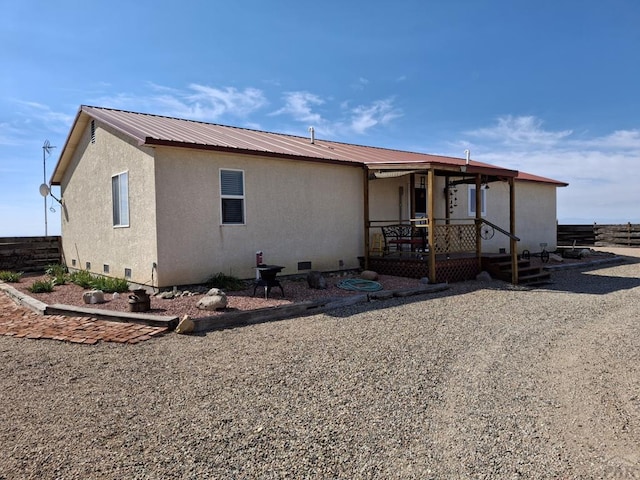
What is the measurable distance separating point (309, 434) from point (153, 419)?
48.4 inches

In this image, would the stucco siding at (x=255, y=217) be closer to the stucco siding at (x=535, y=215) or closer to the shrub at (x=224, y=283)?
the shrub at (x=224, y=283)

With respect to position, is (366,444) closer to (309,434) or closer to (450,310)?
(309,434)

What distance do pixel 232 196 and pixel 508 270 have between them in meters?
6.97

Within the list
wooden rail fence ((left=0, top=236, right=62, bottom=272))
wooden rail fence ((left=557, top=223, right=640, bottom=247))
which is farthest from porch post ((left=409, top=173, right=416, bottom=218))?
wooden rail fence ((left=557, top=223, right=640, bottom=247))

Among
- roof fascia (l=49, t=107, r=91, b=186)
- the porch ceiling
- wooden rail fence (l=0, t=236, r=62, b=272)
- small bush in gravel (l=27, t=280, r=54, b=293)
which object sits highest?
roof fascia (l=49, t=107, r=91, b=186)

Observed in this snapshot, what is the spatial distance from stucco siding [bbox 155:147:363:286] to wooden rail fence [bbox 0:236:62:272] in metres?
9.05

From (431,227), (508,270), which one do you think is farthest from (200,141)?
→ (508,270)

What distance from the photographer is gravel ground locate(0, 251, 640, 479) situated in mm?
2785

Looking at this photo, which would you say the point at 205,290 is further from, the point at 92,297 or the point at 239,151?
the point at 239,151

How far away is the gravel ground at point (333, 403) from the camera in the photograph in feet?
9.14

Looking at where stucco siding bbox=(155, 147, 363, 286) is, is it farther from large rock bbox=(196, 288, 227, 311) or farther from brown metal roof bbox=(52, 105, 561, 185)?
large rock bbox=(196, 288, 227, 311)

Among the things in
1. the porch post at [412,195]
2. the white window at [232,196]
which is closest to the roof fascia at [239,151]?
the white window at [232,196]

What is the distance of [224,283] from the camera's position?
8.95 m

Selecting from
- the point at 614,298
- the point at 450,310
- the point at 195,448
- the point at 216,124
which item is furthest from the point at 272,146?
the point at 195,448
